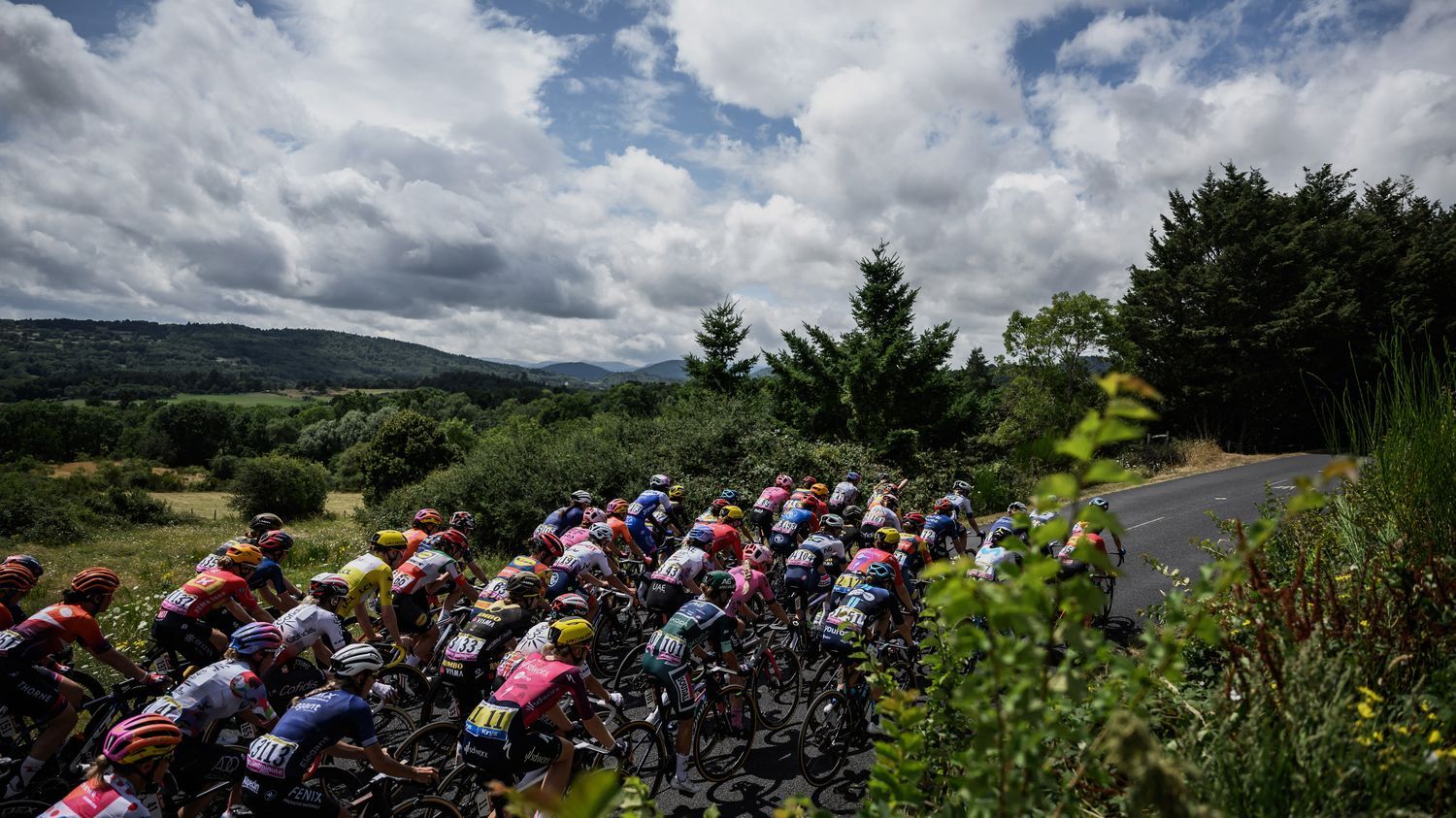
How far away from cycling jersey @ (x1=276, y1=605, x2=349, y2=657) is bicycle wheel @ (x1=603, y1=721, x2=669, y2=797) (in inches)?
127

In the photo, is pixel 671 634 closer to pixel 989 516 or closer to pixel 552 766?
pixel 552 766

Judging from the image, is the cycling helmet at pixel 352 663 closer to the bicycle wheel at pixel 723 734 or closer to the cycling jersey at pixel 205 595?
the bicycle wheel at pixel 723 734

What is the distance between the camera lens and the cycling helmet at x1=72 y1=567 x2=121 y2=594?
6516 millimetres

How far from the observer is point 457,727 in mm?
6305

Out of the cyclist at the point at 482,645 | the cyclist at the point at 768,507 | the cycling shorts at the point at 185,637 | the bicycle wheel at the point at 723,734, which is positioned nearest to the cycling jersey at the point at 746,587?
the bicycle wheel at the point at 723,734

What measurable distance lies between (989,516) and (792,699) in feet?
47.0

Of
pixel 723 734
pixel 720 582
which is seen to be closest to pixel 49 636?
pixel 720 582

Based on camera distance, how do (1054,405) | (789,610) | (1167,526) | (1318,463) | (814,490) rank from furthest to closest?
1. (1054,405)
2. (1318,463)
3. (1167,526)
4. (814,490)
5. (789,610)

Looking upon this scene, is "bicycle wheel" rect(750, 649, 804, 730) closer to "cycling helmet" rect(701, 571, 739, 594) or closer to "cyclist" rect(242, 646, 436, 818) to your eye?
"cycling helmet" rect(701, 571, 739, 594)

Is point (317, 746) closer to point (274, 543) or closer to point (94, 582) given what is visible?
point (94, 582)

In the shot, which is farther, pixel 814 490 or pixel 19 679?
pixel 814 490

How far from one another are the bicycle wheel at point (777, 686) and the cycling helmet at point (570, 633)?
2680 mm

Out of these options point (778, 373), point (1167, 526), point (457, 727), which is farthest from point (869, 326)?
point (457, 727)

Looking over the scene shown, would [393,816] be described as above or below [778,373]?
below
